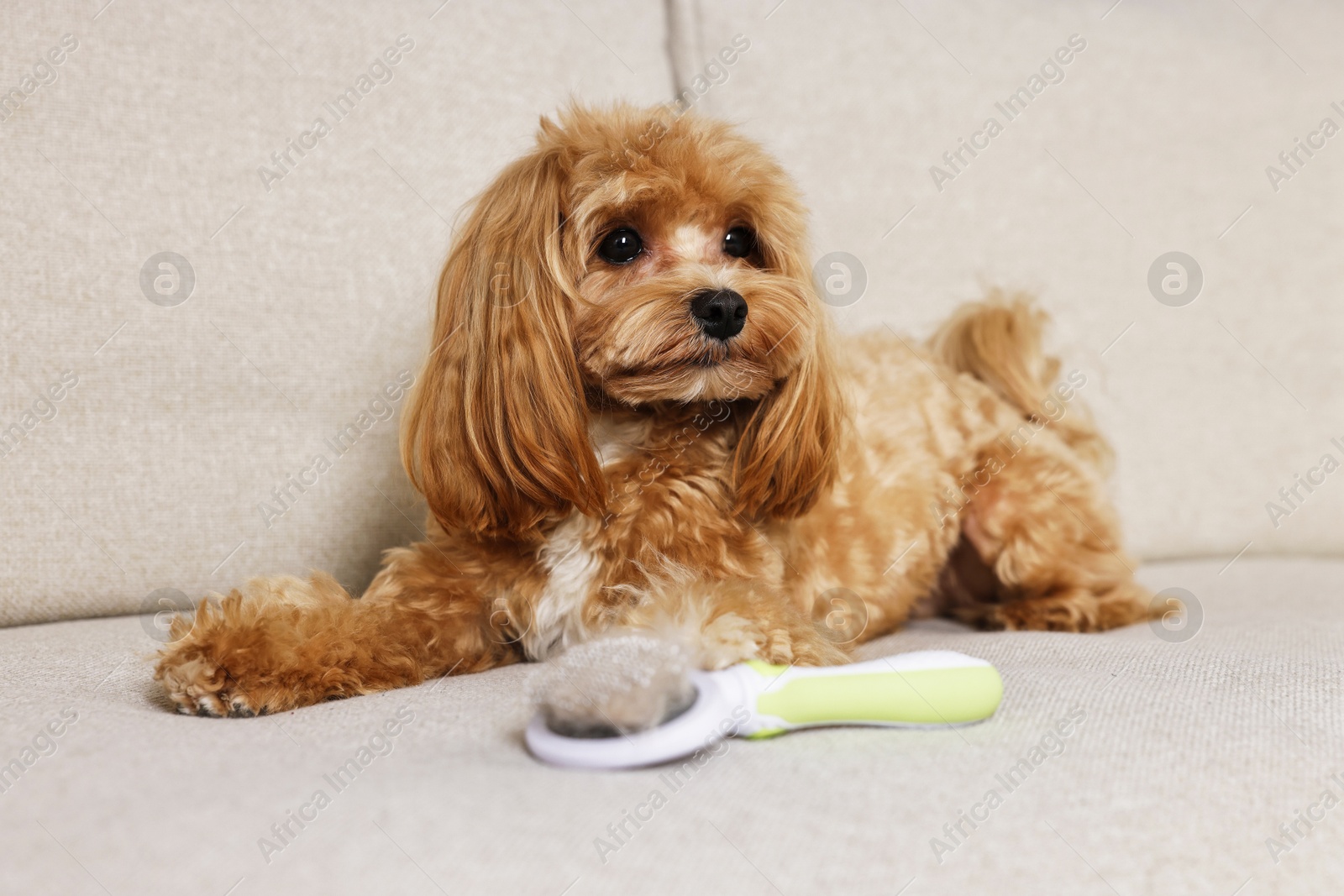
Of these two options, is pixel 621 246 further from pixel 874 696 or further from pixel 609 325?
pixel 874 696

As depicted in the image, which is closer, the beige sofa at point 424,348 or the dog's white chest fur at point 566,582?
the beige sofa at point 424,348

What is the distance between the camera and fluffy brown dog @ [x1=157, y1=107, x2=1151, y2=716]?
1255 millimetres

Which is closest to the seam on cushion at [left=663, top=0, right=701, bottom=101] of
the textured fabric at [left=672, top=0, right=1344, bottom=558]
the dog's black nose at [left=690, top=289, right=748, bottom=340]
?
the textured fabric at [left=672, top=0, right=1344, bottom=558]

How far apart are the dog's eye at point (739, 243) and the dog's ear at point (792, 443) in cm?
15

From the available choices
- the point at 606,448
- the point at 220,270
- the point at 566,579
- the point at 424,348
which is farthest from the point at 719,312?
the point at 220,270

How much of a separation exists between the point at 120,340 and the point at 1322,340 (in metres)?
2.76

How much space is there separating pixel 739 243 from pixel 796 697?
31.6 inches

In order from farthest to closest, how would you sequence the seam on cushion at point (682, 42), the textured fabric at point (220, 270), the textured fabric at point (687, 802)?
the seam on cushion at point (682, 42) → the textured fabric at point (220, 270) → the textured fabric at point (687, 802)

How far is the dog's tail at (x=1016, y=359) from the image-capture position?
2051 millimetres

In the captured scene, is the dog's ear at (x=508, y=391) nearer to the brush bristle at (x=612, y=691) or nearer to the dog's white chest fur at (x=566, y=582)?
the dog's white chest fur at (x=566, y=582)

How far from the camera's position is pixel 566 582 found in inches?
54.0

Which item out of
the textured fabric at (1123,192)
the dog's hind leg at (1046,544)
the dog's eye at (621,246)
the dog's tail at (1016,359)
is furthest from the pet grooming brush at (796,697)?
the textured fabric at (1123,192)

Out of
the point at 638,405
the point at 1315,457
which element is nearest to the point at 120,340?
the point at 638,405

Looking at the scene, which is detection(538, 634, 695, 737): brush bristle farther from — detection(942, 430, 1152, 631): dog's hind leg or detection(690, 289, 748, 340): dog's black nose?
detection(942, 430, 1152, 631): dog's hind leg
